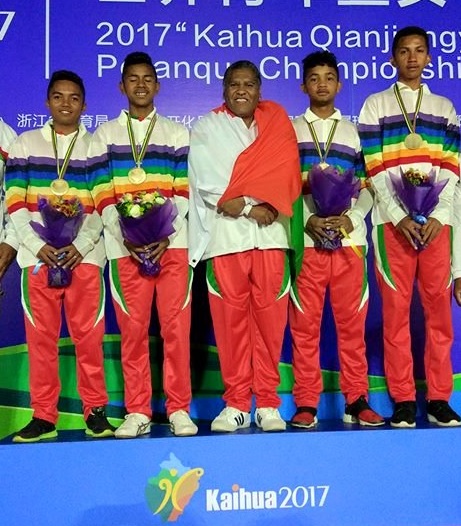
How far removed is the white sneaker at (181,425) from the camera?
10.2ft

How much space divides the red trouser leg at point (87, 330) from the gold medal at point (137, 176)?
1.46ft

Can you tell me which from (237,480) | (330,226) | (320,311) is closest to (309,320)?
(320,311)

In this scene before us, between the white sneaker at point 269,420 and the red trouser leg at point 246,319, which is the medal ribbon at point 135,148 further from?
the white sneaker at point 269,420

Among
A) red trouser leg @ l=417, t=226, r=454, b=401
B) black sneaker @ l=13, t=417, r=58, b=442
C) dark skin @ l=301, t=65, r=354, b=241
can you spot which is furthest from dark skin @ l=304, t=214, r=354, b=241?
black sneaker @ l=13, t=417, r=58, b=442

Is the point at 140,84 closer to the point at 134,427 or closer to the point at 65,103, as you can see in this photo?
the point at 65,103

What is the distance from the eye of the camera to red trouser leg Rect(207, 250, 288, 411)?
3.29m

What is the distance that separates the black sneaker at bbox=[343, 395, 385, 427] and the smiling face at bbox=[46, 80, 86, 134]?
6.14ft

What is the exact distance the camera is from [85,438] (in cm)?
312

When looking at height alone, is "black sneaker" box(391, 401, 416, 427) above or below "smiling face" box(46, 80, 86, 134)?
below

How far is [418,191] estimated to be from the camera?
128 inches

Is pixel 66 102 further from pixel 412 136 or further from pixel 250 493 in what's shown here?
pixel 250 493

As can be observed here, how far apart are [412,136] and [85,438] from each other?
79.6 inches

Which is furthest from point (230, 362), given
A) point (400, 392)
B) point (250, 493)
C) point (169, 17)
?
point (169, 17)

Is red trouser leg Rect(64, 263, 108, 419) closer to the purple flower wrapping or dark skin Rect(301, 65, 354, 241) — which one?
the purple flower wrapping
